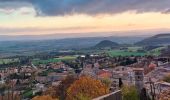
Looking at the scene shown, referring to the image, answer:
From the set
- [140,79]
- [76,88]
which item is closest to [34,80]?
[140,79]

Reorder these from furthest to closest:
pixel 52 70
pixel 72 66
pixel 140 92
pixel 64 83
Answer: pixel 72 66, pixel 52 70, pixel 64 83, pixel 140 92

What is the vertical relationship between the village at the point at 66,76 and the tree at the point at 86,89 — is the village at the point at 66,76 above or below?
below

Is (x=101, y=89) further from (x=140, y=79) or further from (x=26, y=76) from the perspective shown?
(x=26, y=76)

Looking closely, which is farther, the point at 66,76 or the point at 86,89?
the point at 66,76

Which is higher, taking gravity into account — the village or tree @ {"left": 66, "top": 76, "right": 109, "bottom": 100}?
tree @ {"left": 66, "top": 76, "right": 109, "bottom": 100}

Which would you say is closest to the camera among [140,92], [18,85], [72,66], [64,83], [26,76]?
[140,92]

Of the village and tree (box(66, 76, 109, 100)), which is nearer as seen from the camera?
tree (box(66, 76, 109, 100))

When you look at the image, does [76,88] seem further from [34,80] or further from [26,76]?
[26,76]

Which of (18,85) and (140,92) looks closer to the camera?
(140,92)

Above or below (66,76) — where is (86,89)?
above

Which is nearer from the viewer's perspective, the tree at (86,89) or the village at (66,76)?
the tree at (86,89)

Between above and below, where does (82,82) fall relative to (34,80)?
above
